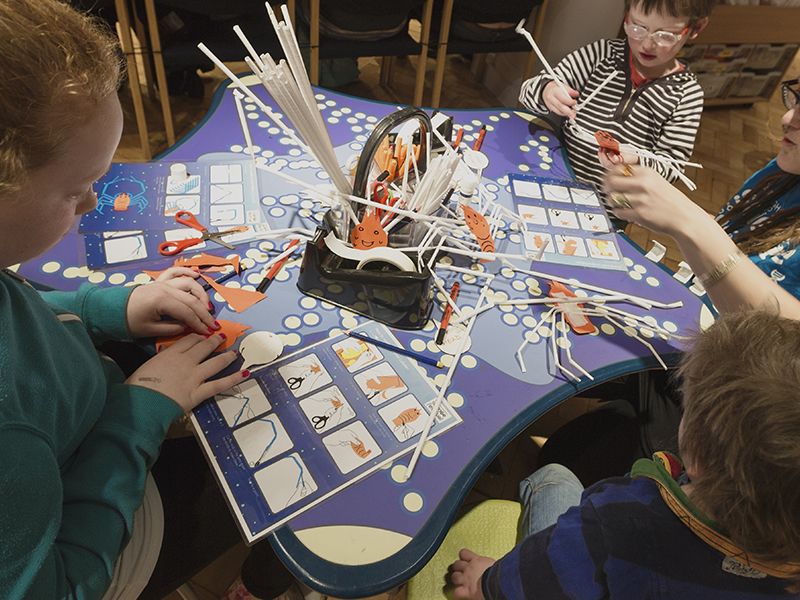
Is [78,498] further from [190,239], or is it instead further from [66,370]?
[190,239]

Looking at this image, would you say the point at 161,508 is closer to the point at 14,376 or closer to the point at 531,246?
the point at 14,376

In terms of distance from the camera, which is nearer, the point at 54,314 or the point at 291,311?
the point at 54,314

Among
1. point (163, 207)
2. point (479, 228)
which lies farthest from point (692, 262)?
point (163, 207)

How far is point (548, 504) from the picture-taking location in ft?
3.09

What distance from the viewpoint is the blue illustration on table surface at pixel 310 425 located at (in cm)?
73

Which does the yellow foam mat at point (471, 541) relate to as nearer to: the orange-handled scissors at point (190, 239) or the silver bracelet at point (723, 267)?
the silver bracelet at point (723, 267)

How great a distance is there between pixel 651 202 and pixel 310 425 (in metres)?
0.71

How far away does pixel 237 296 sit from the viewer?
3.14 ft

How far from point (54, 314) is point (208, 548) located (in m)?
0.41

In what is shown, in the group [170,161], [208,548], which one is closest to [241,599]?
[208,548]

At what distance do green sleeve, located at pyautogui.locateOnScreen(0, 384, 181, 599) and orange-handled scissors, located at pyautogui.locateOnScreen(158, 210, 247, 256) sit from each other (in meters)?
0.31

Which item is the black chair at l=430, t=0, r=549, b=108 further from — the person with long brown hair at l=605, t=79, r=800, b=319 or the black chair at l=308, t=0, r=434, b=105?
the person with long brown hair at l=605, t=79, r=800, b=319

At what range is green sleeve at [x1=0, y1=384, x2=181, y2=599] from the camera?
549mm

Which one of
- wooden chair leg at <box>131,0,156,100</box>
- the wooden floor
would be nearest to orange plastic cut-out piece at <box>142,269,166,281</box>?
the wooden floor
